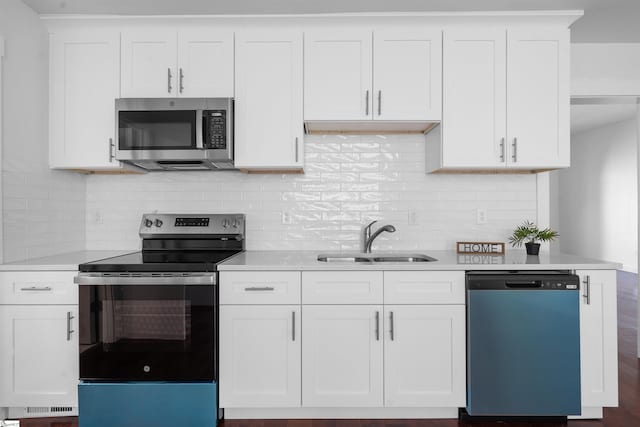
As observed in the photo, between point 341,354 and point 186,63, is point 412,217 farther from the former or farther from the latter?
point 186,63

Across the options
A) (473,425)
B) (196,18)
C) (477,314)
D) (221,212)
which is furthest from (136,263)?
(473,425)

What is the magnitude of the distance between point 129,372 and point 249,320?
698mm

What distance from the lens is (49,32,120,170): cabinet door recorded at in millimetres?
2648

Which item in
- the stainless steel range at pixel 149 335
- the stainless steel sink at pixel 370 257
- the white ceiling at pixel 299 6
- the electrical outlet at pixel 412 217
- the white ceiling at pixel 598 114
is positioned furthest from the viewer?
the white ceiling at pixel 598 114

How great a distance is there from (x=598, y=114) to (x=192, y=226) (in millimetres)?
7269

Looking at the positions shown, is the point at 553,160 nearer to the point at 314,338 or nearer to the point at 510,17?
the point at 510,17

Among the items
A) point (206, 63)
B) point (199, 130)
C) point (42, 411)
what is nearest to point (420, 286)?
point (199, 130)

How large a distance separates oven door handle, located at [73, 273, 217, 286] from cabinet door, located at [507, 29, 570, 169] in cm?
204

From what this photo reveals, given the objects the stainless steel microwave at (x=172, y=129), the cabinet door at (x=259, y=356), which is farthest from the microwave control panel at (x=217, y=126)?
the cabinet door at (x=259, y=356)

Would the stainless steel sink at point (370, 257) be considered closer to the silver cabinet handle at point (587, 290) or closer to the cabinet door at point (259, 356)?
the cabinet door at point (259, 356)

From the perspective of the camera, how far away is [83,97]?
105 inches

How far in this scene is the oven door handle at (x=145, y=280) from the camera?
2.20m

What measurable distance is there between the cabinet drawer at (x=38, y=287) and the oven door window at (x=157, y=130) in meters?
0.85

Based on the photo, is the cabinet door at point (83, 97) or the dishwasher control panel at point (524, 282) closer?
the dishwasher control panel at point (524, 282)
